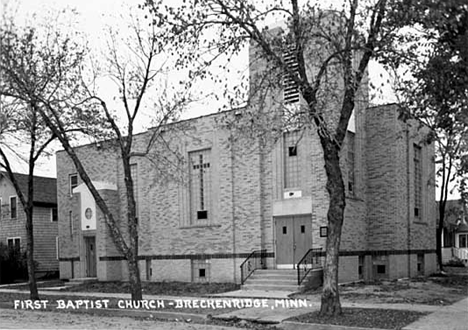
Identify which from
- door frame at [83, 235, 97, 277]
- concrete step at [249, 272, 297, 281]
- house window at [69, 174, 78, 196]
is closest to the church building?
concrete step at [249, 272, 297, 281]

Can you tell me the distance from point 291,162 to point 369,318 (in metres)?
10.5

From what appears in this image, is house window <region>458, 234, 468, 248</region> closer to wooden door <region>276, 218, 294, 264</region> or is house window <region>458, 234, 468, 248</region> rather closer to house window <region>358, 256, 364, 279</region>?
house window <region>358, 256, 364, 279</region>

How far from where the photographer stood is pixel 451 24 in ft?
36.3

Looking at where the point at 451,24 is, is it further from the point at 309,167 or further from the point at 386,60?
the point at 309,167

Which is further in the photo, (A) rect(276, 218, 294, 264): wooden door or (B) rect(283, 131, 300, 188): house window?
(B) rect(283, 131, 300, 188): house window

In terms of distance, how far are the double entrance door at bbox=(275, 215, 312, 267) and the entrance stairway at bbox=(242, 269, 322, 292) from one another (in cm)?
78

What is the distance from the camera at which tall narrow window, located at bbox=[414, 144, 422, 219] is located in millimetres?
26453

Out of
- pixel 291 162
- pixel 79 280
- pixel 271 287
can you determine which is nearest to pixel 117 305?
pixel 271 287

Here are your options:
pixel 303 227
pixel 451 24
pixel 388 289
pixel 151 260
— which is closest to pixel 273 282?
pixel 303 227

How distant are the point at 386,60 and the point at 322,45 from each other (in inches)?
72.5

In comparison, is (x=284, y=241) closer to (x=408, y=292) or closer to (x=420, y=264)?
(x=408, y=292)

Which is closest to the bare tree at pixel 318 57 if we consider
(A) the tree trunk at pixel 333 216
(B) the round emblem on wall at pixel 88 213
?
(A) the tree trunk at pixel 333 216

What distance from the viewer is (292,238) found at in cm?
2289

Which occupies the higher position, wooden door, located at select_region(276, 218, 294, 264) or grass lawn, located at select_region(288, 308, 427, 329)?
wooden door, located at select_region(276, 218, 294, 264)
